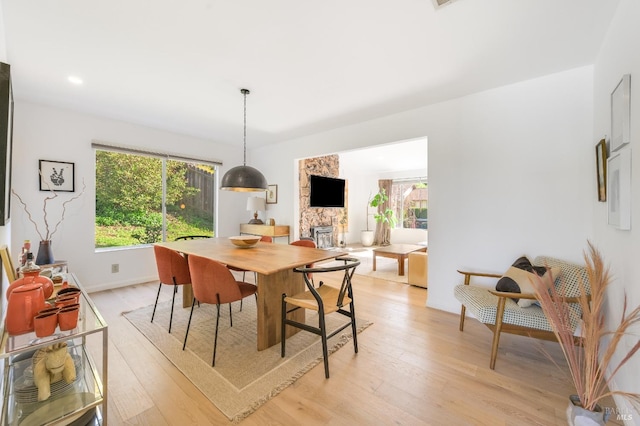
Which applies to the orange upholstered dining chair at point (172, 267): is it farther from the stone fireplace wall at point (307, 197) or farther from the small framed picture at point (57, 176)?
the stone fireplace wall at point (307, 197)

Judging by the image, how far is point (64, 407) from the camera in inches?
49.2

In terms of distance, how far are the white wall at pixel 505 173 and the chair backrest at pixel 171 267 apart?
2739 millimetres

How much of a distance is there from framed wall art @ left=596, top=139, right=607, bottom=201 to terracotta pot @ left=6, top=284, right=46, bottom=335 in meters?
3.38

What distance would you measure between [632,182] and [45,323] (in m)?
2.89

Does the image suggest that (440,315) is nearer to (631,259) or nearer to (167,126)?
(631,259)

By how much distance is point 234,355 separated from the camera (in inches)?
86.0

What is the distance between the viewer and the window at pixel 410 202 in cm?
800

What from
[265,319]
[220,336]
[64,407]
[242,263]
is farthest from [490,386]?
[64,407]

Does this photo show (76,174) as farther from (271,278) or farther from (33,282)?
(271,278)

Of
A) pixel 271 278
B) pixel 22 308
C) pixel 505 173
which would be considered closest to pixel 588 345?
pixel 505 173

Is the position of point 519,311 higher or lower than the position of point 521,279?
lower

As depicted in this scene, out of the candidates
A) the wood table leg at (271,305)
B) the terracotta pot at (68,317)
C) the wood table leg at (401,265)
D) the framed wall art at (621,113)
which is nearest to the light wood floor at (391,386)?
the wood table leg at (271,305)

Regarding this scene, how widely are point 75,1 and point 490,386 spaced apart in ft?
11.9

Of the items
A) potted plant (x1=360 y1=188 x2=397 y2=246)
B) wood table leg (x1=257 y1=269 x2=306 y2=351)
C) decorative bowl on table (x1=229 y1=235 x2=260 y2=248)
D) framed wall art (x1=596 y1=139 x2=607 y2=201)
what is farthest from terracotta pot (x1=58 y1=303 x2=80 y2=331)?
potted plant (x1=360 y1=188 x2=397 y2=246)
